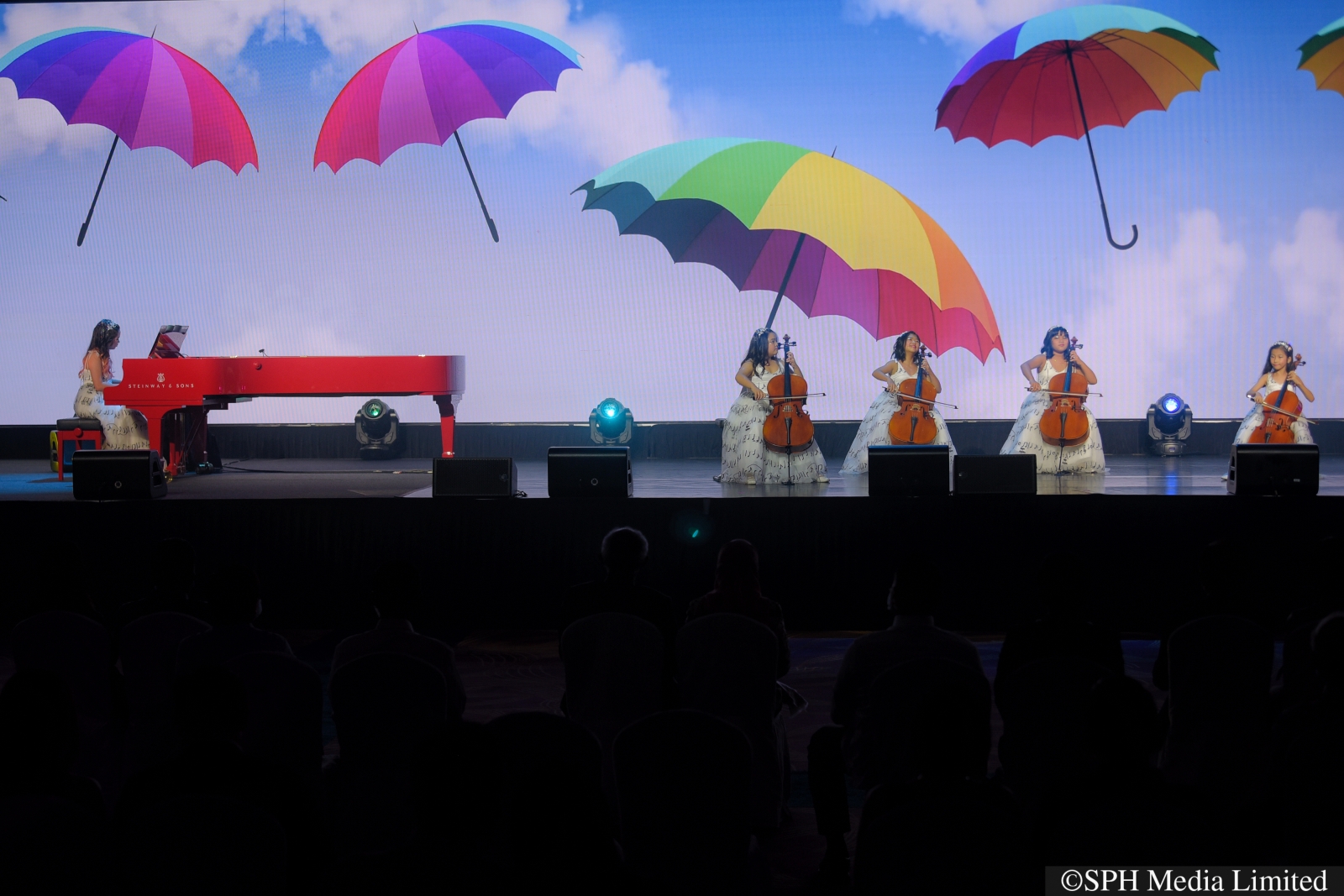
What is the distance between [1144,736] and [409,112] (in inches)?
286

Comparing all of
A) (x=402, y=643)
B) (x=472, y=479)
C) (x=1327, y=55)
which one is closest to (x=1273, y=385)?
(x=1327, y=55)

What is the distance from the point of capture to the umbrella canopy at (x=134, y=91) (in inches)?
297

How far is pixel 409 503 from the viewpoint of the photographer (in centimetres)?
566

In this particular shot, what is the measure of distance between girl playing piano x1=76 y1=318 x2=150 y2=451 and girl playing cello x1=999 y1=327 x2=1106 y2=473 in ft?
22.5

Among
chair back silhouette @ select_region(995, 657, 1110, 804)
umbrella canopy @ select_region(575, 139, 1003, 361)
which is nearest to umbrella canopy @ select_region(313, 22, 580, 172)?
umbrella canopy @ select_region(575, 139, 1003, 361)

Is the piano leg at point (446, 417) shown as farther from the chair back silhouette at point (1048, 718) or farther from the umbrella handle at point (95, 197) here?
the chair back silhouette at point (1048, 718)

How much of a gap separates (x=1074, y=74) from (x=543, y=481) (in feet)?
15.5

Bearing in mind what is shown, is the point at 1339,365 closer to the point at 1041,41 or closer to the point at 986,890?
the point at 1041,41

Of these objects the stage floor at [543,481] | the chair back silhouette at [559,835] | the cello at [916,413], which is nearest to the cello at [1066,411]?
the stage floor at [543,481]

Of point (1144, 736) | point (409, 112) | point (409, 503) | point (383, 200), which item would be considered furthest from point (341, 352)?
point (1144, 736)

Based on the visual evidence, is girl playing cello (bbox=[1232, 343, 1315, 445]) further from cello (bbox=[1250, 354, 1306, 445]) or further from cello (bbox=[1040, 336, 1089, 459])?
cello (bbox=[1040, 336, 1089, 459])

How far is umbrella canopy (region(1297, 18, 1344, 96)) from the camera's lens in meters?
7.53

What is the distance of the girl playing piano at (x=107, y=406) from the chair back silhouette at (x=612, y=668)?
6.64 m

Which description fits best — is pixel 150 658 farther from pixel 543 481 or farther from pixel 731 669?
pixel 543 481
